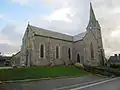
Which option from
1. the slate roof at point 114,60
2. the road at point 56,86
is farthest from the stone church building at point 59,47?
the road at point 56,86

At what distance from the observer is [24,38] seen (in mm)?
43000

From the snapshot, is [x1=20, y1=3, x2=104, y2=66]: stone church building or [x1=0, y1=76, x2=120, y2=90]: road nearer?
[x1=0, y1=76, x2=120, y2=90]: road

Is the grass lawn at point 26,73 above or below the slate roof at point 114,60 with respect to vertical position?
below

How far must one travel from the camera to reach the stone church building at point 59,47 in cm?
3922

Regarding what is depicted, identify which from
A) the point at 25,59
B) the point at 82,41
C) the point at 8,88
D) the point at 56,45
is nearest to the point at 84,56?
the point at 82,41

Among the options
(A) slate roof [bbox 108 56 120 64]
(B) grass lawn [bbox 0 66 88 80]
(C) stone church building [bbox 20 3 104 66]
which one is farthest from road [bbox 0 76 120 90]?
(A) slate roof [bbox 108 56 120 64]

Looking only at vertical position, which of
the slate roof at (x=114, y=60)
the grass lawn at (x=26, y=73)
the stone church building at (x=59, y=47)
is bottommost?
the grass lawn at (x=26, y=73)

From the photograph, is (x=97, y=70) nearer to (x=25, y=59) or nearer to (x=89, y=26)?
(x=25, y=59)

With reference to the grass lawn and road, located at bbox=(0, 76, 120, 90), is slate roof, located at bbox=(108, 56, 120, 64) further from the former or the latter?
road, located at bbox=(0, 76, 120, 90)

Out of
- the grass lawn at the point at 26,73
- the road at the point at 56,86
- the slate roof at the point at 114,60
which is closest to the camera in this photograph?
the road at the point at 56,86

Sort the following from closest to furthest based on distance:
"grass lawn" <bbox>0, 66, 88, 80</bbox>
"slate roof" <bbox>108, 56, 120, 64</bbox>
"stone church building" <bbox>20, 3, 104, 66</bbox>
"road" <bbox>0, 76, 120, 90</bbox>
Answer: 1. "road" <bbox>0, 76, 120, 90</bbox>
2. "grass lawn" <bbox>0, 66, 88, 80</bbox>
3. "stone church building" <bbox>20, 3, 104, 66</bbox>
4. "slate roof" <bbox>108, 56, 120, 64</bbox>

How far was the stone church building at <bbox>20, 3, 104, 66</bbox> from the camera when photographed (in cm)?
3922

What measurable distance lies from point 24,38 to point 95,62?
23773 millimetres

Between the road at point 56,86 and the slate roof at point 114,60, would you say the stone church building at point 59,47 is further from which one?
the road at point 56,86
